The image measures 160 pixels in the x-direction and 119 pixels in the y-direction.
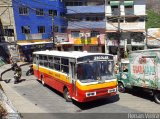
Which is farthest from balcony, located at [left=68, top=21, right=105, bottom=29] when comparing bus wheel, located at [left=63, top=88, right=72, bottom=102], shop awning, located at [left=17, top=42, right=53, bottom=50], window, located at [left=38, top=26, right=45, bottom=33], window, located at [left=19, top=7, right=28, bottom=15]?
bus wheel, located at [left=63, top=88, right=72, bottom=102]

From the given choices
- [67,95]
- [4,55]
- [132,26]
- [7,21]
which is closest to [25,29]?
[7,21]

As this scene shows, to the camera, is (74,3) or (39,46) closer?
(39,46)

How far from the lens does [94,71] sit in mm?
12711

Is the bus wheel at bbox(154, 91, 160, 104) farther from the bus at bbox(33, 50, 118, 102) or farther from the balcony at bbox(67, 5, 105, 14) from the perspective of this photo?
the balcony at bbox(67, 5, 105, 14)

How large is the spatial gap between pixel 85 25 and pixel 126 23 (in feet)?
26.6

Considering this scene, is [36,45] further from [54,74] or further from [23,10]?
[54,74]

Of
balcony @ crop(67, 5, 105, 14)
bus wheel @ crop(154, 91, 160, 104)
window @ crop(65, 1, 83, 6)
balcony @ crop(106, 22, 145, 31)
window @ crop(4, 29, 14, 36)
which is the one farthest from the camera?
window @ crop(65, 1, 83, 6)

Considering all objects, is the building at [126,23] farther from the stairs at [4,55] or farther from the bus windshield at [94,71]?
the bus windshield at [94,71]

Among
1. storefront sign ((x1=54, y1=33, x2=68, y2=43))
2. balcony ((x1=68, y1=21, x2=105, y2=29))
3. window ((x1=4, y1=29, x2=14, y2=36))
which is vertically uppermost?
balcony ((x1=68, y1=21, x2=105, y2=29))

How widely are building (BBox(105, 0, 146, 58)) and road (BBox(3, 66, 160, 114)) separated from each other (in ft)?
84.3

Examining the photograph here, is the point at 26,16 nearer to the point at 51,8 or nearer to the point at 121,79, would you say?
the point at 51,8

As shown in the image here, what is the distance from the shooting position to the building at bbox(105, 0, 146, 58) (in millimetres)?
40156

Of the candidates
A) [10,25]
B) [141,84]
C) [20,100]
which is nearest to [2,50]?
[10,25]

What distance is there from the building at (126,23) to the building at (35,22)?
31.2 ft
